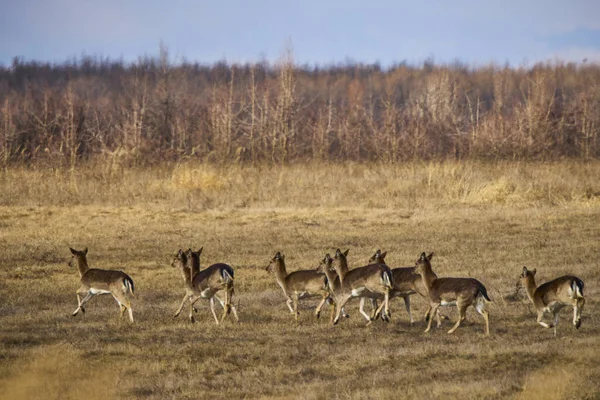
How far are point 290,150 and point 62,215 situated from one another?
19633mm

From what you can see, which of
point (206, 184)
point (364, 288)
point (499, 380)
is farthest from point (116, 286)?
point (206, 184)

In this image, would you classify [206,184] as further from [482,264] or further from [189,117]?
[189,117]

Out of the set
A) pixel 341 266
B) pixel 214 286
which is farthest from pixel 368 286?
pixel 214 286

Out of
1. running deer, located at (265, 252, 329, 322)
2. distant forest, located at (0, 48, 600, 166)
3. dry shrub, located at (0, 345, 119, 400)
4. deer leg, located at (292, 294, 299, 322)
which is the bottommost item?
dry shrub, located at (0, 345, 119, 400)

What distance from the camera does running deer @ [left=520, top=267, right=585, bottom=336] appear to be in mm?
12414

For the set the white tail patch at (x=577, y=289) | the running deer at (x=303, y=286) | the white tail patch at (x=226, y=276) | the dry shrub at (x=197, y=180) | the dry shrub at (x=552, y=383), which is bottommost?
the dry shrub at (x=552, y=383)

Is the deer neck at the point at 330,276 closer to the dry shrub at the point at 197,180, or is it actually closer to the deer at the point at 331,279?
the deer at the point at 331,279

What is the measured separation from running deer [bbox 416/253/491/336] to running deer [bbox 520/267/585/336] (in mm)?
834

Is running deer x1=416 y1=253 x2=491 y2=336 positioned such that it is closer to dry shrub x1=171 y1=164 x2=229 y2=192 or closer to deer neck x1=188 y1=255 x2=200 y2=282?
deer neck x1=188 y1=255 x2=200 y2=282

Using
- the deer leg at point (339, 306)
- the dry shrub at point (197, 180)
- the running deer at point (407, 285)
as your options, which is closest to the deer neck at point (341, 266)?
the deer leg at point (339, 306)

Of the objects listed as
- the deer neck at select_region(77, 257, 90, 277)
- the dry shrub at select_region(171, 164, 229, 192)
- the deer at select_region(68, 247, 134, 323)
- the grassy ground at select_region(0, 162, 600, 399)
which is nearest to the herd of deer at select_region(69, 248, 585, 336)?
the deer at select_region(68, 247, 134, 323)

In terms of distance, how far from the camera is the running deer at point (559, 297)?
1241cm

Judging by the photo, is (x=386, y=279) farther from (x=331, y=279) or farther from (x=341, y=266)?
(x=341, y=266)

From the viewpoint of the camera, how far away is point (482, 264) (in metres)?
19.1
